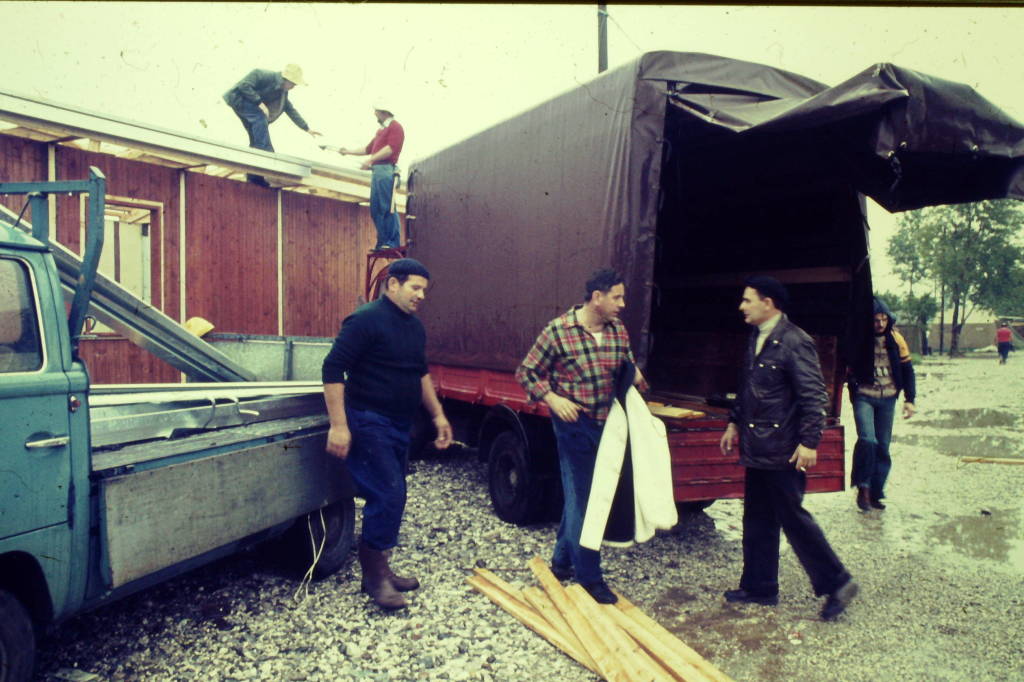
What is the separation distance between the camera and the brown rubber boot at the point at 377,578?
12.8 ft

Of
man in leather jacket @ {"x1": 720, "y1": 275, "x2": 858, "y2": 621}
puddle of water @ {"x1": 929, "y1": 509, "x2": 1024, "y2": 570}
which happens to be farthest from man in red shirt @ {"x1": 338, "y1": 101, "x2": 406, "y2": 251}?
puddle of water @ {"x1": 929, "y1": 509, "x2": 1024, "y2": 570}

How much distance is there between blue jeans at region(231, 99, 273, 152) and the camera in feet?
31.6

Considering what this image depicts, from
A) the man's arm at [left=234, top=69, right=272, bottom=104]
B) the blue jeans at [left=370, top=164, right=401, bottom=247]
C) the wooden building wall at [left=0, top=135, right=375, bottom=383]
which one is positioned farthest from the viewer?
the man's arm at [left=234, top=69, right=272, bottom=104]

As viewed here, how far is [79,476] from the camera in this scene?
273 centimetres

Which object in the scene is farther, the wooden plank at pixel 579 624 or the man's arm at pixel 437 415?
the man's arm at pixel 437 415

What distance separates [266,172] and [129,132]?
5.96ft

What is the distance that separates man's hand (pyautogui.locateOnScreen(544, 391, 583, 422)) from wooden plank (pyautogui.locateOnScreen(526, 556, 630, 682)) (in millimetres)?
1010

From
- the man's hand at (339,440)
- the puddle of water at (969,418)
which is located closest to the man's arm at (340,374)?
the man's hand at (339,440)

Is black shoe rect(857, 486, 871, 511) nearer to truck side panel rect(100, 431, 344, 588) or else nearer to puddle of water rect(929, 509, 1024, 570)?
puddle of water rect(929, 509, 1024, 570)

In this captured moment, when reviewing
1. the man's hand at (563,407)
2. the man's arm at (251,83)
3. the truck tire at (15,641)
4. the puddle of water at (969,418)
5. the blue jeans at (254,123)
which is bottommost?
the puddle of water at (969,418)

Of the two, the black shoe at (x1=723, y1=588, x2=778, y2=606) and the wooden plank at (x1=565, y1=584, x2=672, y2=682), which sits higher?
the wooden plank at (x1=565, y1=584, x2=672, y2=682)

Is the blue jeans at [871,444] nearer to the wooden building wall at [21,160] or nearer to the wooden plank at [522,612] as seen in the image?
the wooden plank at [522,612]

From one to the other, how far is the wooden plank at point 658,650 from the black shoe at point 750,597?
790mm

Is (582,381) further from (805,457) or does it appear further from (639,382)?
(805,457)
